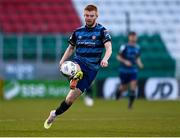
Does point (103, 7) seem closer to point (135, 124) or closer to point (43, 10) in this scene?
point (43, 10)

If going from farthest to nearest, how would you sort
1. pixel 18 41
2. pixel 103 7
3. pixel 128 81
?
1. pixel 103 7
2. pixel 18 41
3. pixel 128 81

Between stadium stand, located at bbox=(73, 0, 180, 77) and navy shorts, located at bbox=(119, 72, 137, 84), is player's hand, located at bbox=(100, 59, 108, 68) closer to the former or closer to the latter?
navy shorts, located at bbox=(119, 72, 137, 84)

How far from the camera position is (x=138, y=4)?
108 feet

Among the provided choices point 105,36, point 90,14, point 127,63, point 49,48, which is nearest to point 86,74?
point 105,36

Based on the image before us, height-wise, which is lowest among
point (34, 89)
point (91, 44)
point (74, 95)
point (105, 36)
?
point (34, 89)

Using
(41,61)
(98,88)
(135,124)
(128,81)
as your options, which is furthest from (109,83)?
(135,124)

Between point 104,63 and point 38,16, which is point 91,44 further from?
point 38,16

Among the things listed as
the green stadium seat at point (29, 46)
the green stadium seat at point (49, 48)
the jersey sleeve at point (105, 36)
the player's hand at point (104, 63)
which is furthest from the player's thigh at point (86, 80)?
the green stadium seat at point (29, 46)

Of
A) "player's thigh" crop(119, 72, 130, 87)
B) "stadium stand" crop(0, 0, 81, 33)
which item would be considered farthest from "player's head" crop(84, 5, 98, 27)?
"stadium stand" crop(0, 0, 81, 33)

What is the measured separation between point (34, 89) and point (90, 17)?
15851mm

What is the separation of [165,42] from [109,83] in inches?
180

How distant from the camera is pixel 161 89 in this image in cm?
2778

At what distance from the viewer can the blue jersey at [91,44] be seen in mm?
12438

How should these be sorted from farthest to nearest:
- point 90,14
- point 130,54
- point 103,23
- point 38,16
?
point 103,23 < point 38,16 < point 130,54 < point 90,14
